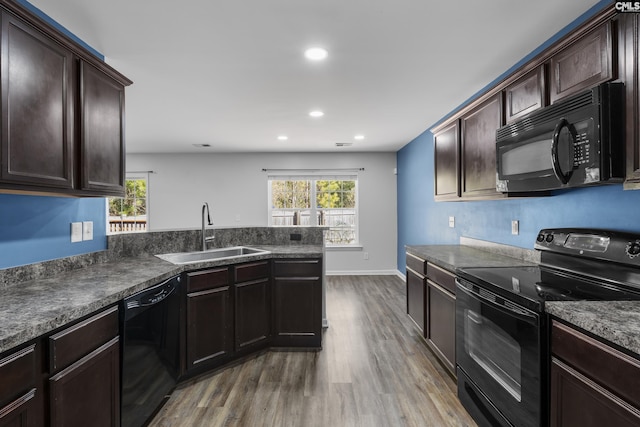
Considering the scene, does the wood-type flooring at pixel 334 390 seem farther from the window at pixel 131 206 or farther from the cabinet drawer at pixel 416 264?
the window at pixel 131 206

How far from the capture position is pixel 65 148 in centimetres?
173

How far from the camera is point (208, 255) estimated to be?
10.2 feet

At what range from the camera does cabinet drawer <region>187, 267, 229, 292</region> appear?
94.5 inches

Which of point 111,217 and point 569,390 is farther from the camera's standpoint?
point 111,217

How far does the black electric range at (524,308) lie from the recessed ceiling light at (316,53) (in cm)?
180

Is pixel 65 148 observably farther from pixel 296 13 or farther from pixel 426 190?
pixel 426 190

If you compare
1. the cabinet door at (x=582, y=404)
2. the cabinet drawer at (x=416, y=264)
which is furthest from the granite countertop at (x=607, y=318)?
the cabinet drawer at (x=416, y=264)

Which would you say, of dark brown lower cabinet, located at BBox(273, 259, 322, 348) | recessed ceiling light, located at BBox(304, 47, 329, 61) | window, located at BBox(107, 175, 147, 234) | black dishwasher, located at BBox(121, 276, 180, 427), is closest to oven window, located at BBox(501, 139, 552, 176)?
recessed ceiling light, located at BBox(304, 47, 329, 61)

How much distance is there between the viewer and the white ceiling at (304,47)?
1.85 meters

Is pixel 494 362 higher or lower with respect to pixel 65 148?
lower

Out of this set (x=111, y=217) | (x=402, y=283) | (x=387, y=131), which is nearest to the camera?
(x=387, y=131)

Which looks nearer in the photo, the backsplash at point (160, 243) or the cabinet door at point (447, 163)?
the backsplash at point (160, 243)

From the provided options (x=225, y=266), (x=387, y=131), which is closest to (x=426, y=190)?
(x=387, y=131)

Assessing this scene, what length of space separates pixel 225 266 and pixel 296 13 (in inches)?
72.7
